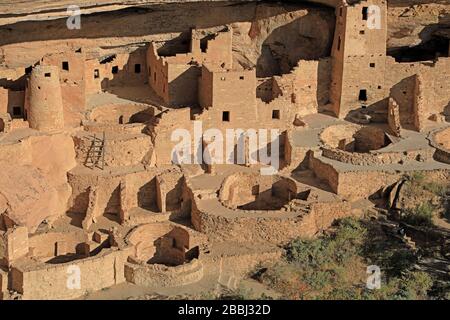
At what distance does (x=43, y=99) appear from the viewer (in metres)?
26.8

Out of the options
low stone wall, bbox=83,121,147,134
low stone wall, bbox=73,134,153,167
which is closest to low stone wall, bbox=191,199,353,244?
low stone wall, bbox=73,134,153,167

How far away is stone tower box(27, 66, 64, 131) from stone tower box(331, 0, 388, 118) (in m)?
7.54

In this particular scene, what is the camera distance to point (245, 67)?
98.2 feet

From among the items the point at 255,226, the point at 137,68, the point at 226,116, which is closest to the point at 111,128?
the point at 226,116

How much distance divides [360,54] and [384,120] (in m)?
1.92

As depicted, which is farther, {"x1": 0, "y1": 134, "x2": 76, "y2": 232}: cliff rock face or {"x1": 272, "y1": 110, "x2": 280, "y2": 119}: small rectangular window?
{"x1": 272, "y1": 110, "x2": 280, "y2": 119}: small rectangular window

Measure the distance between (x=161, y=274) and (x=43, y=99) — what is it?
568 centimetres

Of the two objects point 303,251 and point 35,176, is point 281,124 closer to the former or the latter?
point 303,251

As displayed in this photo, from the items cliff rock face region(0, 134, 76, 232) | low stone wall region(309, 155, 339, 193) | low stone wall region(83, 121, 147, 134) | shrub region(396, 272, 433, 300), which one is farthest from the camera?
low stone wall region(83, 121, 147, 134)

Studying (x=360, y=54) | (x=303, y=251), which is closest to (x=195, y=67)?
(x=360, y=54)

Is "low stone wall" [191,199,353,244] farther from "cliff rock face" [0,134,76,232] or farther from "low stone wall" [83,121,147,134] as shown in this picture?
"cliff rock face" [0,134,76,232]

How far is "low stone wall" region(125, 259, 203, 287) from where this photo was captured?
78.8 ft

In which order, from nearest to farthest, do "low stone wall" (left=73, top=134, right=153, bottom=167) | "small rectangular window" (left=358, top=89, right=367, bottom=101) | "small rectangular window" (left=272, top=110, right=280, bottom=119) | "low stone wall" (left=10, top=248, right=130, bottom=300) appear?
1. "low stone wall" (left=10, top=248, right=130, bottom=300)
2. "low stone wall" (left=73, top=134, right=153, bottom=167)
3. "small rectangular window" (left=272, top=110, right=280, bottom=119)
4. "small rectangular window" (left=358, top=89, right=367, bottom=101)

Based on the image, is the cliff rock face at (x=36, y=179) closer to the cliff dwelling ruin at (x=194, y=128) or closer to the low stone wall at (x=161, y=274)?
the cliff dwelling ruin at (x=194, y=128)
